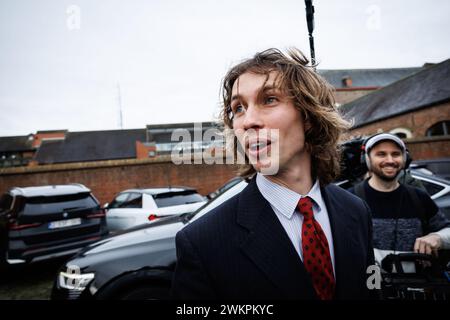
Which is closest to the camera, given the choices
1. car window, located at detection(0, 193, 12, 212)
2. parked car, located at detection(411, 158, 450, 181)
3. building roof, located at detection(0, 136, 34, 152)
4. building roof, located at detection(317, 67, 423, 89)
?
car window, located at detection(0, 193, 12, 212)

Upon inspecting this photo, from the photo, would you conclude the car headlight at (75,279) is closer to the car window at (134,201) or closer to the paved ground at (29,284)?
the paved ground at (29,284)

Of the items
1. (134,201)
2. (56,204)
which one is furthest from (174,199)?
(56,204)

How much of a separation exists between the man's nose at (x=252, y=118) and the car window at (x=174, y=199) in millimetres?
4438

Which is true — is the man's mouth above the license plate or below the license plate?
above

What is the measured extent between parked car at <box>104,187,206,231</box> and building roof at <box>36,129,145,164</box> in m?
25.4

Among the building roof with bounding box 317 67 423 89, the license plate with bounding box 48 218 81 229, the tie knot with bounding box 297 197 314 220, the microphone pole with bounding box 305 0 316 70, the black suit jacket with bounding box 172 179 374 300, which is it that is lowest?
the license plate with bounding box 48 218 81 229

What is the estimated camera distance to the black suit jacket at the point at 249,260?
101 cm

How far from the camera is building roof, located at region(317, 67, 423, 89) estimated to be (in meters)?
39.4

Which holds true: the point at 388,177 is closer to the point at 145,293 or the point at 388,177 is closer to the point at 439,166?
the point at 145,293

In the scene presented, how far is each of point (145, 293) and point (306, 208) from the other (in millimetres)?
1853

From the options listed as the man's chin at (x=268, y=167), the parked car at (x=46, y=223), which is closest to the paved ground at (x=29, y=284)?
the parked car at (x=46, y=223)

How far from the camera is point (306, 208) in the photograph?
1215 mm

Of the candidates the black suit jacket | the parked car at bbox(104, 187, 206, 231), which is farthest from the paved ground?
the black suit jacket

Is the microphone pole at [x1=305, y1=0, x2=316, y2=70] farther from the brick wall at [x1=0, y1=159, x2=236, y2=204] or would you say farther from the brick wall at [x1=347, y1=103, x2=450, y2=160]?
the brick wall at [x1=347, y1=103, x2=450, y2=160]
